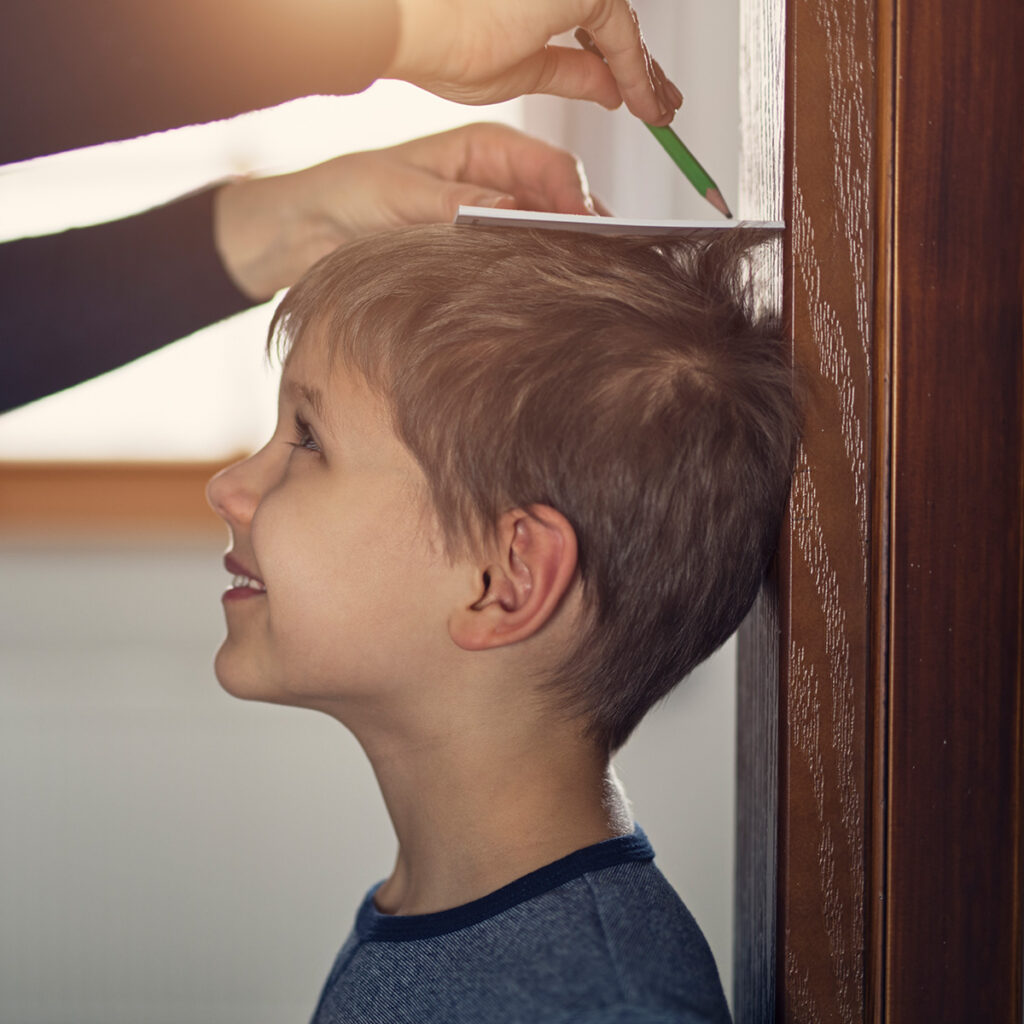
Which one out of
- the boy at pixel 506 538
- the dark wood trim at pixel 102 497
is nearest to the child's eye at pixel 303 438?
the boy at pixel 506 538

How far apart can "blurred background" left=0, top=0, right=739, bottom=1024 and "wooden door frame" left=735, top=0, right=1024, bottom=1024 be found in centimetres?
42

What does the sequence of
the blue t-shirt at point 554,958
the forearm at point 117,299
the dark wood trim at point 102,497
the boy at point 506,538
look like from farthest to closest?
the dark wood trim at point 102,497
the forearm at point 117,299
the boy at point 506,538
the blue t-shirt at point 554,958

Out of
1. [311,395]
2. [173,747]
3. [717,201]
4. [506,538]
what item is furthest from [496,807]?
[173,747]

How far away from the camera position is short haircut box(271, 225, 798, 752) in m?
0.57

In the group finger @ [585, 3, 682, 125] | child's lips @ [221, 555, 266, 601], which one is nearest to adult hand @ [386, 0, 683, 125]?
finger @ [585, 3, 682, 125]

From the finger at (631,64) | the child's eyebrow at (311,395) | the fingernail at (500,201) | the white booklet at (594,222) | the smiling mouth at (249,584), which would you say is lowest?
the smiling mouth at (249,584)

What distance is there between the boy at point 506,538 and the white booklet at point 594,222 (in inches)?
1.9

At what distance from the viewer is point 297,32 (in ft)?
1.99

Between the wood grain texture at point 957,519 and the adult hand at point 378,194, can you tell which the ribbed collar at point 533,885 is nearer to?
the wood grain texture at point 957,519

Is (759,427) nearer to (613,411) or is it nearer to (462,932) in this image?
(613,411)

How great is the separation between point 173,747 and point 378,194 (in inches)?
21.4

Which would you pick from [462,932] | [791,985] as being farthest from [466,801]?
[791,985]

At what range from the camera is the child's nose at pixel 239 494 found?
632 millimetres

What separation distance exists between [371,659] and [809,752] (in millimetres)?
245
